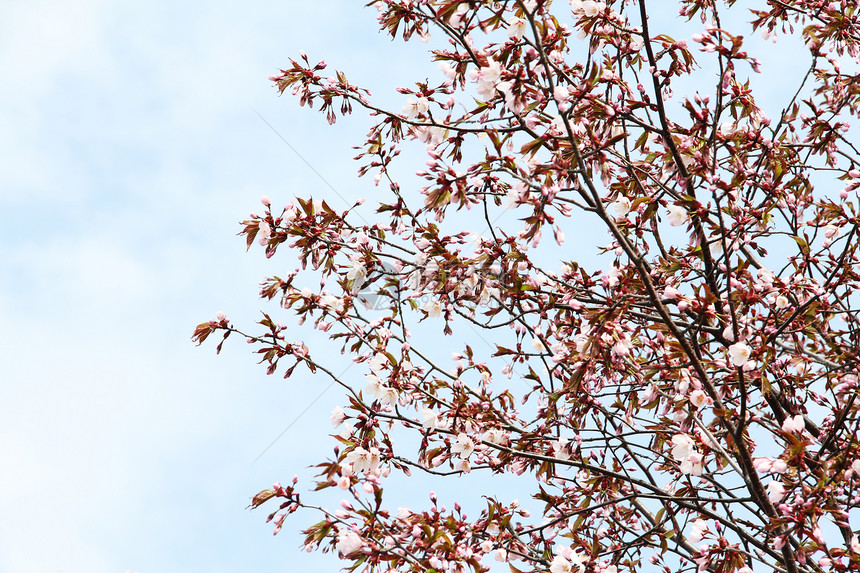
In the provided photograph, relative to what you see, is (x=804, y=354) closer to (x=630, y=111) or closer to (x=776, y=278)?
(x=776, y=278)

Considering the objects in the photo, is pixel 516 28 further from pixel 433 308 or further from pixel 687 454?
pixel 687 454

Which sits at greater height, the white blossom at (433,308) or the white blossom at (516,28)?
the white blossom at (516,28)

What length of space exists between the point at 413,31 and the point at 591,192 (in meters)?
1.69

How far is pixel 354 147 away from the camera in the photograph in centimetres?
448

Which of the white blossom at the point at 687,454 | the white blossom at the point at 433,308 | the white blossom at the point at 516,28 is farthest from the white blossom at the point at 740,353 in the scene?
the white blossom at the point at 516,28

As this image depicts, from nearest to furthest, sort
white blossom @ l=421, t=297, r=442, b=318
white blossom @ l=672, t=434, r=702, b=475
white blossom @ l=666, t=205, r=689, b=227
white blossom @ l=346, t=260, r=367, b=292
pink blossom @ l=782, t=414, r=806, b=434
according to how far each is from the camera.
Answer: pink blossom @ l=782, t=414, r=806, b=434 < white blossom @ l=672, t=434, r=702, b=475 < white blossom @ l=666, t=205, r=689, b=227 < white blossom @ l=346, t=260, r=367, b=292 < white blossom @ l=421, t=297, r=442, b=318

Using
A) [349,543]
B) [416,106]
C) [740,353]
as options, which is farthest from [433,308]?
[740,353]

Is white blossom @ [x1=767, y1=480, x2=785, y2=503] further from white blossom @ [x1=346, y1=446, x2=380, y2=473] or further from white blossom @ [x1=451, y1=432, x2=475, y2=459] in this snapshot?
white blossom @ [x1=346, y1=446, x2=380, y2=473]

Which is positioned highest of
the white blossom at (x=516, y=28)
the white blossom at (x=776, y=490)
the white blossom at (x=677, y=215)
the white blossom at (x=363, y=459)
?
the white blossom at (x=516, y=28)

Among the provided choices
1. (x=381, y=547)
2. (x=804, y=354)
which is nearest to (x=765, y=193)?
(x=804, y=354)

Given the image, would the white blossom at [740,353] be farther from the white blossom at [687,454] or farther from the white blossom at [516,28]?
the white blossom at [516,28]

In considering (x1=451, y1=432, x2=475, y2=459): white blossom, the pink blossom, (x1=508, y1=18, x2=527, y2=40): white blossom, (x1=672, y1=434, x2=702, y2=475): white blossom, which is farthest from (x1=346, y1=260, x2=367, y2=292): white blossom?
the pink blossom

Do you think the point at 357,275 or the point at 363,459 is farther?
the point at 357,275

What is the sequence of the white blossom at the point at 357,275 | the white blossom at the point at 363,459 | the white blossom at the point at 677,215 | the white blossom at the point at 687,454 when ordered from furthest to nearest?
the white blossom at the point at 357,275
the white blossom at the point at 677,215
the white blossom at the point at 363,459
the white blossom at the point at 687,454
